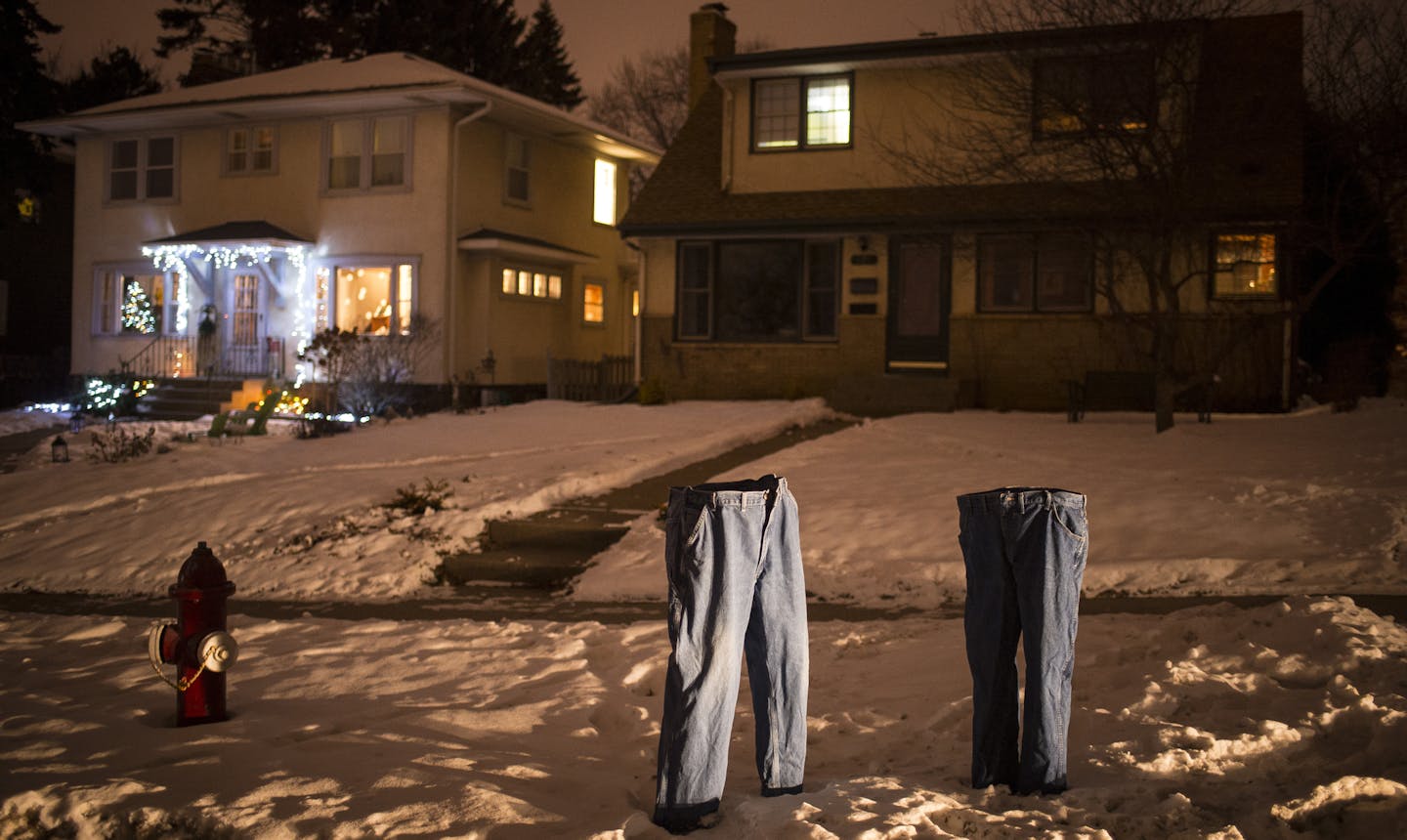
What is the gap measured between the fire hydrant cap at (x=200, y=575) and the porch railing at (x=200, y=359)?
20.4 metres

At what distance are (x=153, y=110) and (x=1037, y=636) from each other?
26936 mm

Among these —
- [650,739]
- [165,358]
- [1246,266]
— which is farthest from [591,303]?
[650,739]

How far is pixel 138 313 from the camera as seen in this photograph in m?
27.6

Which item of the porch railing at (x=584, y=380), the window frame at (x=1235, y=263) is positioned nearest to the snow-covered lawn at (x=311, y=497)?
the porch railing at (x=584, y=380)

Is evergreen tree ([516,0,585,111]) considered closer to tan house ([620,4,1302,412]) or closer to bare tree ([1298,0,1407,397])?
tan house ([620,4,1302,412])

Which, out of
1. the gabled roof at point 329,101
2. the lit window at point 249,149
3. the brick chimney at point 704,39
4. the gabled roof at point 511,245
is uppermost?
the brick chimney at point 704,39

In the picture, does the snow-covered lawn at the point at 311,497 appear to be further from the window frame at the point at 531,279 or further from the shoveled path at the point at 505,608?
the window frame at the point at 531,279

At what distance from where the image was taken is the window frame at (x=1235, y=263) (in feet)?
62.6

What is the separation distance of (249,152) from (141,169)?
10.4 ft

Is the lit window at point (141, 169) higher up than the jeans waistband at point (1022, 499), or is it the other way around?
the lit window at point (141, 169)

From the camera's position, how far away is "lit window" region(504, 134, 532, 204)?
2642 centimetres

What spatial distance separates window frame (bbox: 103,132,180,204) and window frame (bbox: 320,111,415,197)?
439 centimetres

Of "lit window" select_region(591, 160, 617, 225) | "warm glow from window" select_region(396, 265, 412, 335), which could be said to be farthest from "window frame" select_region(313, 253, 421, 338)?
"lit window" select_region(591, 160, 617, 225)

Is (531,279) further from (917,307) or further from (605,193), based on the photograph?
(917,307)
